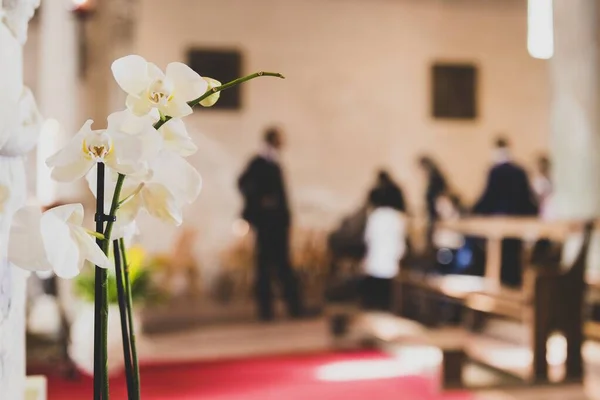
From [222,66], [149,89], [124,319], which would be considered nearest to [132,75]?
[149,89]

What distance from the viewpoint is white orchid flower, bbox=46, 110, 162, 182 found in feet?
3.38

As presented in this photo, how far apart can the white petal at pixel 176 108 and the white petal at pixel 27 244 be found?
231 millimetres

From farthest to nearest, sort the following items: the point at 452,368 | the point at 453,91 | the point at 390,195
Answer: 1. the point at 453,91
2. the point at 390,195
3. the point at 452,368

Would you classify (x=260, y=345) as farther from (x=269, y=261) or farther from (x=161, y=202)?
(x=161, y=202)

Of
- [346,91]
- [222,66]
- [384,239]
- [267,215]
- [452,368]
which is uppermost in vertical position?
[222,66]

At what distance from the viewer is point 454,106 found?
9891mm

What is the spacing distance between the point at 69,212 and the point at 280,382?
3.58 m

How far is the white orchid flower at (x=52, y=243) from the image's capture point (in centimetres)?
97

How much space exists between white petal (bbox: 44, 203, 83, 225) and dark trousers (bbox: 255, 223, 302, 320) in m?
5.81

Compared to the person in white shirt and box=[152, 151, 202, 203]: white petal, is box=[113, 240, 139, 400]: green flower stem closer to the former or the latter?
box=[152, 151, 202, 203]: white petal

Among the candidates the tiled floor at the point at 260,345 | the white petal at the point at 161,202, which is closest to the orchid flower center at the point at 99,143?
the white petal at the point at 161,202

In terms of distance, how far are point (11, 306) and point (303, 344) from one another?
4367 mm

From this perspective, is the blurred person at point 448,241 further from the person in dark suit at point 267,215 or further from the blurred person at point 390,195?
the person in dark suit at point 267,215

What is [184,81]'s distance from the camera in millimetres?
1100
